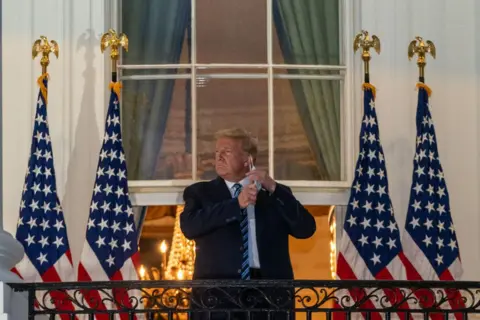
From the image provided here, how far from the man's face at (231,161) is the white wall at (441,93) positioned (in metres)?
2.07

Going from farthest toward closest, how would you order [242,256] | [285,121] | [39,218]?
[285,121], [39,218], [242,256]

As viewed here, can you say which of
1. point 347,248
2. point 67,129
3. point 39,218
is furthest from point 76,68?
point 347,248

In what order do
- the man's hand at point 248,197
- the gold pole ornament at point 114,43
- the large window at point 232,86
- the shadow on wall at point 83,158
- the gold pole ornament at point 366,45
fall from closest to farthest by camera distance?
the man's hand at point 248,197 → the gold pole ornament at point 114,43 → the gold pole ornament at point 366,45 → the shadow on wall at point 83,158 → the large window at point 232,86

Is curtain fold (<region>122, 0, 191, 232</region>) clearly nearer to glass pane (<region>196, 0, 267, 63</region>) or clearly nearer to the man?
glass pane (<region>196, 0, 267, 63</region>)

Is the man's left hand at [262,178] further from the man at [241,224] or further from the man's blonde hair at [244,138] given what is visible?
the man's blonde hair at [244,138]

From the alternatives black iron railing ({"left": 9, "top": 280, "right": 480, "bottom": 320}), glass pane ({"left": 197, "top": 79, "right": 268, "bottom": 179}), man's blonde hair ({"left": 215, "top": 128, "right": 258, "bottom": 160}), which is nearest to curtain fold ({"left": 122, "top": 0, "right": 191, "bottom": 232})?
glass pane ({"left": 197, "top": 79, "right": 268, "bottom": 179})

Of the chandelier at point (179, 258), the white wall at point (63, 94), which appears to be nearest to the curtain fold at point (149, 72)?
the white wall at point (63, 94)

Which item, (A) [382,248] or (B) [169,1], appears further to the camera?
(B) [169,1]

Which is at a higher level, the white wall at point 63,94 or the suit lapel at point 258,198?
the white wall at point 63,94

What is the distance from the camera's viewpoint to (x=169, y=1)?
11000 mm

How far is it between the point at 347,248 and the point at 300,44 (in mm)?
1623

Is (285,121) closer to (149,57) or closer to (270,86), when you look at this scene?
(270,86)

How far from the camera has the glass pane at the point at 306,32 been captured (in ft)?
36.0

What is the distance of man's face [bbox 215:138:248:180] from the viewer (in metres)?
8.88
